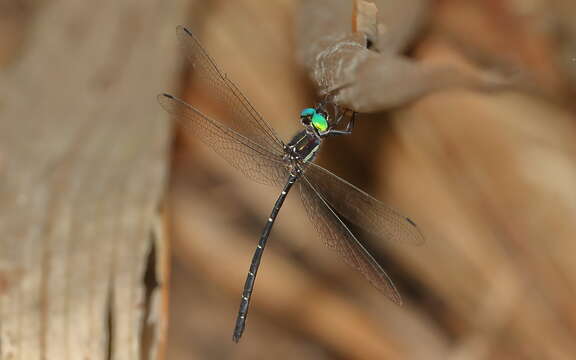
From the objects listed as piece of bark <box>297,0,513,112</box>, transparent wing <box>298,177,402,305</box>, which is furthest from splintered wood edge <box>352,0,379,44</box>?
transparent wing <box>298,177,402,305</box>

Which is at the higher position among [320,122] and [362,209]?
[320,122]

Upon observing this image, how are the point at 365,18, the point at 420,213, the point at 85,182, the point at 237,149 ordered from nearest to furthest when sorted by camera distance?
the point at 365,18, the point at 85,182, the point at 237,149, the point at 420,213

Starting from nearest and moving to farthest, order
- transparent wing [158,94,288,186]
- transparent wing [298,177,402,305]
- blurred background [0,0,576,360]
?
transparent wing [298,177,402,305]
transparent wing [158,94,288,186]
blurred background [0,0,576,360]

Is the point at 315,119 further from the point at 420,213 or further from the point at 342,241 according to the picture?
the point at 420,213

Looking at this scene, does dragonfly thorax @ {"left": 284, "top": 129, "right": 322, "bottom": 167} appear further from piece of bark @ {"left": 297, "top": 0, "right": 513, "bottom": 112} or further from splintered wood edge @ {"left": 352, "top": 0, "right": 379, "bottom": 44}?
splintered wood edge @ {"left": 352, "top": 0, "right": 379, "bottom": 44}

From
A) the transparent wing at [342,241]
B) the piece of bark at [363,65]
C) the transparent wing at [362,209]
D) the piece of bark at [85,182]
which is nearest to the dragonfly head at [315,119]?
the transparent wing at [362,209]

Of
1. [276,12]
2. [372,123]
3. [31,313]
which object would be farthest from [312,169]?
[31,313]

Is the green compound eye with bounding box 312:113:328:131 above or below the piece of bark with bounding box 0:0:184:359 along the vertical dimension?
above

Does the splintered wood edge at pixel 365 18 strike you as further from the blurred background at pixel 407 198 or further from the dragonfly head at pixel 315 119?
the blurred background at pixel 407 198

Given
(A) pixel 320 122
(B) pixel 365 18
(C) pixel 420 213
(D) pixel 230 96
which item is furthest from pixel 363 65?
(C) pixel 420 213
